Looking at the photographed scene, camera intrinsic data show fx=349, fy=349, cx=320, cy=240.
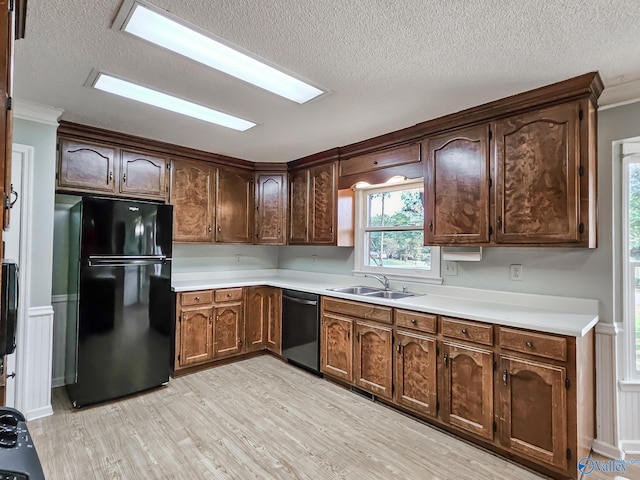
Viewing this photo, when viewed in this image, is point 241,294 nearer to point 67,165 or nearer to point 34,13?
point 67,165

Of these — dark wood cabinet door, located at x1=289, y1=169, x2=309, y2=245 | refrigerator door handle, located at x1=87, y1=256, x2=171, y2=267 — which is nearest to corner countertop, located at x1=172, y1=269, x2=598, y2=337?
refrigerator door handle, located at x1=87, y1=256, x2=171, y2=267

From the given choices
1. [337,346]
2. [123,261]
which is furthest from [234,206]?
[337,346]

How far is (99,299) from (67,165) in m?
1.22

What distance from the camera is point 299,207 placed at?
4.21 metres

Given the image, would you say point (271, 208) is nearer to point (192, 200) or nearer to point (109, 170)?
point (192, 200)

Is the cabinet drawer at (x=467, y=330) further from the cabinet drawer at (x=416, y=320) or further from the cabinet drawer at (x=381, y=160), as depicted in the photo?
the cabinet drawer at (x=381, y=160)

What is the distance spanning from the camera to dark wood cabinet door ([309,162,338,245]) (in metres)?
3.81

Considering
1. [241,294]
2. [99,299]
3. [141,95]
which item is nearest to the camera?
[141,95]

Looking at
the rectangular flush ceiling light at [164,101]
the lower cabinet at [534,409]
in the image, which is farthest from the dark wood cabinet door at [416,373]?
the rectangular flush ceiling light at [164,101]

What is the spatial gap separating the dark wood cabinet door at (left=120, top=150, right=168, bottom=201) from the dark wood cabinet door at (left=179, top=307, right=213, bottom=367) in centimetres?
123

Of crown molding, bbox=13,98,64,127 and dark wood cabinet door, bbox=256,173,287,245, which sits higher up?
crown molding, bbox=13,98,64,127

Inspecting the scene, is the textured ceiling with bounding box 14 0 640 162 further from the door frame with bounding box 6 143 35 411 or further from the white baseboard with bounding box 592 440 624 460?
the white baseboard with bounding box 592 440 624 460

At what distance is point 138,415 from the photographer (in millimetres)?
2699

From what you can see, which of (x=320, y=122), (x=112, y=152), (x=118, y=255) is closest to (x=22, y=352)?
(x=118, y=255)
